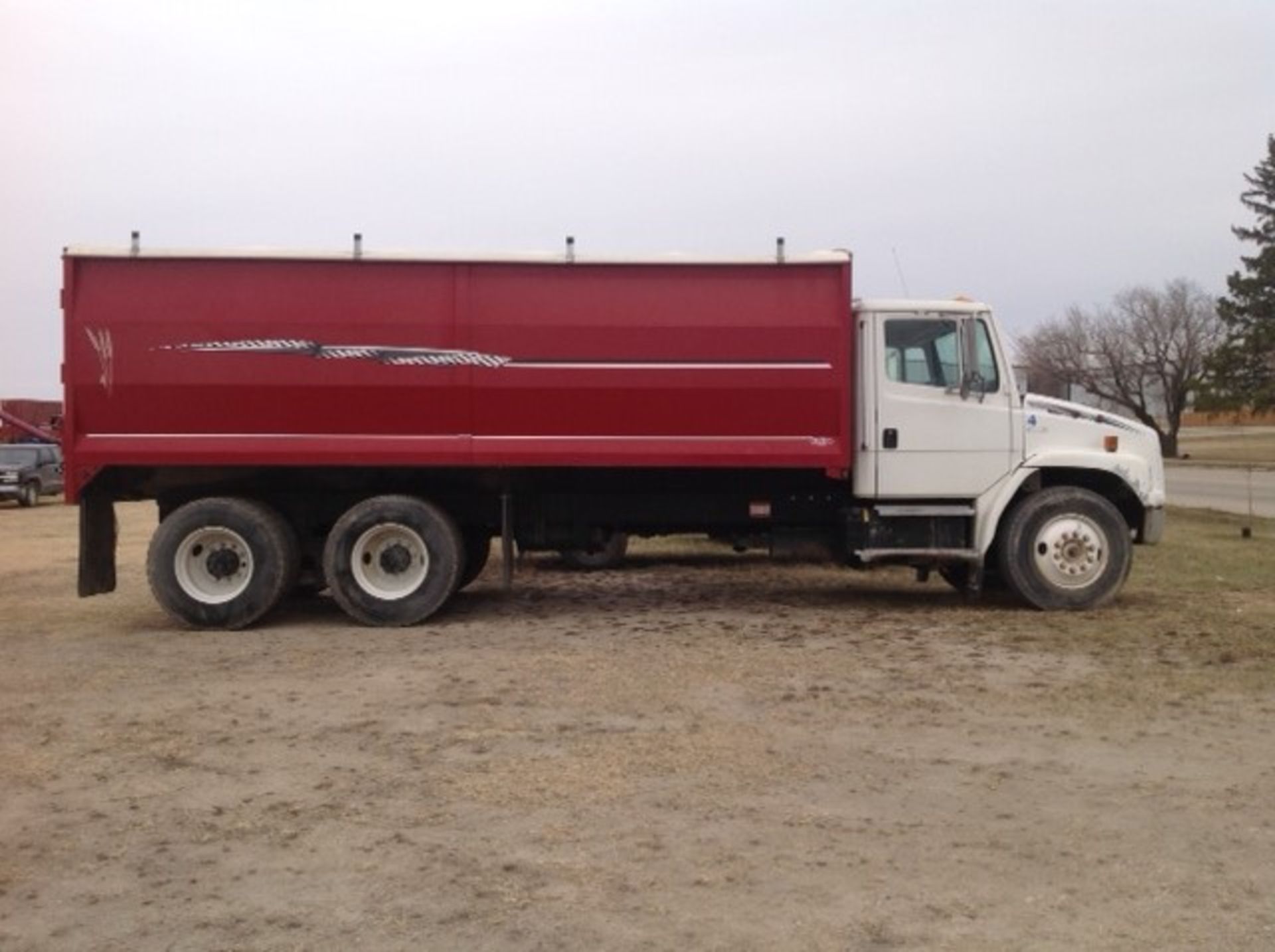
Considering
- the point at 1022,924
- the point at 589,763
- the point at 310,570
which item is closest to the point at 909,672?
the point at 589,763

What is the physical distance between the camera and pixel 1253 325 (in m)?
60.3

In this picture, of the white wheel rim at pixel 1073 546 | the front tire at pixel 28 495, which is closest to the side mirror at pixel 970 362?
the white wheel rim at pixel 1073 546

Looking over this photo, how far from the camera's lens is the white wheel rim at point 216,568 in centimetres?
1030

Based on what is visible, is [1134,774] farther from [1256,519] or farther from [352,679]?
[1256,519]

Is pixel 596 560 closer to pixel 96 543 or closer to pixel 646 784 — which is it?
pixel 96 543

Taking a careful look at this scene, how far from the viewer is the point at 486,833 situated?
16.7 ft

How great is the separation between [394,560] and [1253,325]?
5941cm

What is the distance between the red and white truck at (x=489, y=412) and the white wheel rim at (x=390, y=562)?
17mm

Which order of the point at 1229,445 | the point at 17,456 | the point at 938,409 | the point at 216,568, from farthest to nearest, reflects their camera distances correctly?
the point at 1229,445
the point at 17,456
the point at 938,409
the point at 216,568

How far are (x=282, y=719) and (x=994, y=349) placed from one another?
6544 millimetres

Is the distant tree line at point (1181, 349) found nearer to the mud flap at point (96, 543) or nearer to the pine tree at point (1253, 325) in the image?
the pine tree at point (1253, 325)

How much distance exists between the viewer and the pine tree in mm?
59656

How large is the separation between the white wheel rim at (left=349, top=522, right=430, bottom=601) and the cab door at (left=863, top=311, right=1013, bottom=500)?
151 inches

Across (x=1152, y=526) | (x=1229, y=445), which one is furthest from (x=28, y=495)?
(x=1229, y=445)
